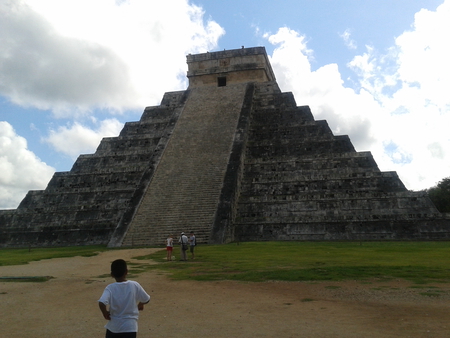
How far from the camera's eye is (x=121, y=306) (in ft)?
11.8

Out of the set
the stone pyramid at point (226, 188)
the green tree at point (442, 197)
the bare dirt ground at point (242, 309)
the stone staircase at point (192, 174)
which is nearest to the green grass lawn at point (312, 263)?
the bare dirt ground at point (242, 309)

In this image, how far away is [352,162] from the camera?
2055cm

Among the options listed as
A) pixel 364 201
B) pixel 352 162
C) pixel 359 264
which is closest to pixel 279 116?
pixel 352 162

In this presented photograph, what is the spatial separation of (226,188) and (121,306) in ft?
51.2

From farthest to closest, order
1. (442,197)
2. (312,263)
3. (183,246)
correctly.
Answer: (442,197) → (183,246) → (312,263)

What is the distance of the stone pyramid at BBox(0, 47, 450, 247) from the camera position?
17.8m

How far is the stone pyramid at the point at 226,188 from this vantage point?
700 inches

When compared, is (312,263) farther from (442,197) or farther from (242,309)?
→ (442,197)

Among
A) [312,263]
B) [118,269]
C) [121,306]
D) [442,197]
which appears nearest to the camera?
[121,306]

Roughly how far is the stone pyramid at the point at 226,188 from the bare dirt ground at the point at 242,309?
346 inches

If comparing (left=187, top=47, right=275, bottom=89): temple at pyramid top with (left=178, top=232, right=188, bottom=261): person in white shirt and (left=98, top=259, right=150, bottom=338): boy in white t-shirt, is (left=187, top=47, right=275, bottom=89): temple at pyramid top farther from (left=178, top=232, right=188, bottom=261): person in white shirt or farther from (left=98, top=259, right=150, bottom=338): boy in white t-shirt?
(left=98, top=259, right=150, bottom=338): boy in white t-shirt

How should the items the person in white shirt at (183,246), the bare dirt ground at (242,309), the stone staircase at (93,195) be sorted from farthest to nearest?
the stone staircase at (93,195) < the person in white shirt at (183,246) < the bare dirt ground at (242,309)

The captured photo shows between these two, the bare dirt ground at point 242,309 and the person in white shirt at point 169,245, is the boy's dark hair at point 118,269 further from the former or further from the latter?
the person in white shirt at point 169,245

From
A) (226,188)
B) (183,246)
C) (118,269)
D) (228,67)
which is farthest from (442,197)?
(118,269)
